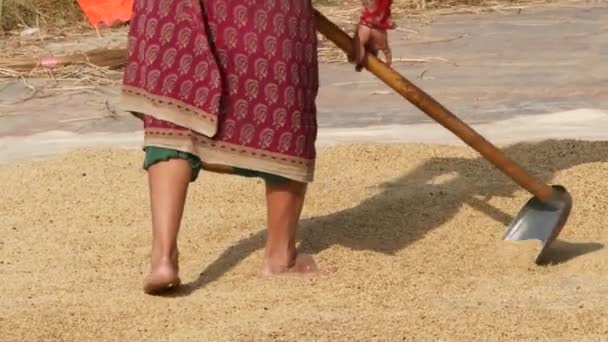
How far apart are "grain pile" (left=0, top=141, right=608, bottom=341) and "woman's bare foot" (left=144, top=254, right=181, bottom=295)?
0.15 ft

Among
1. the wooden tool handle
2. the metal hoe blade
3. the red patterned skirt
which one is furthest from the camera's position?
the metal hoe blade

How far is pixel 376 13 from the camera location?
419 cm

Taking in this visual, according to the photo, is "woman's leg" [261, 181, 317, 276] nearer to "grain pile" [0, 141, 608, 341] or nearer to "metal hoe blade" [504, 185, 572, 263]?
"grain pile" [0, 141, 608, 341]

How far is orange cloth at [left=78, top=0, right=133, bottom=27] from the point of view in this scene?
9.27 meters

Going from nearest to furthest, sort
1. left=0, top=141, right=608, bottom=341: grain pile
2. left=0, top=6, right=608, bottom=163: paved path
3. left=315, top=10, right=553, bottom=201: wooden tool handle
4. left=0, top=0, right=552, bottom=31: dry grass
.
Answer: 1. left=0, top=141, right=608, bottom=341: grain pile
2. left=315, top=10, right=553, bottom=201: wooden tool handle
3. left=0, top=6, right=608, bottom=163: paved path
4. left=0, top=0, right=552, bottom=31: dry grass

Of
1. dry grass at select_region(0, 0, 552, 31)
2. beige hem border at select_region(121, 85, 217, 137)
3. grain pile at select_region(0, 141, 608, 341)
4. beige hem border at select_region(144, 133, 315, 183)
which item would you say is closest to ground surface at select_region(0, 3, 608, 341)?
grain pile at select_region(0, 141, 608, 341)

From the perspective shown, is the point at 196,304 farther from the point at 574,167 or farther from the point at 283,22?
the point at 574,167

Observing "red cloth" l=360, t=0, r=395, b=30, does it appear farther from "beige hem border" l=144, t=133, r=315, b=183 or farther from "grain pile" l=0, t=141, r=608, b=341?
"grain pile" l=0, t=141, r=608, b=341

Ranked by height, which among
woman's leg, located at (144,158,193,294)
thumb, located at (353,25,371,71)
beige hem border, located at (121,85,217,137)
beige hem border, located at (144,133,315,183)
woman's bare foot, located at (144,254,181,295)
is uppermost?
thumb, located at (353,25,371,71)

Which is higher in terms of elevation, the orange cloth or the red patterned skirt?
the red patterned skirt

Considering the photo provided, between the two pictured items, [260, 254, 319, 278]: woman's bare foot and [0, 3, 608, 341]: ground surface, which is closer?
[0, 3, 608, 341]: ground surface

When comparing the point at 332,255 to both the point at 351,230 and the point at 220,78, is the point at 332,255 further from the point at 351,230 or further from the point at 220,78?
the point at 220,78

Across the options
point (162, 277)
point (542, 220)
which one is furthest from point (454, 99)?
point (162, 277)

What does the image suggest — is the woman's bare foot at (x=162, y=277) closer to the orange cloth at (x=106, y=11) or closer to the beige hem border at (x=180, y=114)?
the beige hem border at (x=180, y=114)
